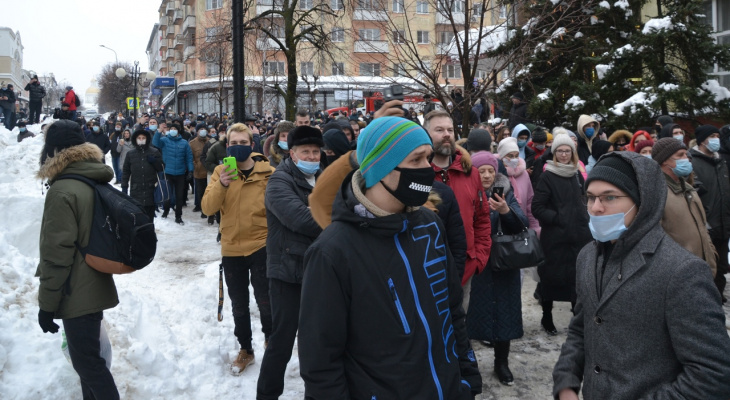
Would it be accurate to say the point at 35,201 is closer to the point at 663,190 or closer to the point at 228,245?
the point at 228,245

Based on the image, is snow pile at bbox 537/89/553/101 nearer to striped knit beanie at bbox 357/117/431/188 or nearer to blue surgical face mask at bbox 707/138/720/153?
blue surgical face mask at bbox 707/138/720/153

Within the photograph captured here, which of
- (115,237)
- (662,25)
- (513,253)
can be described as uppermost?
(662,25)

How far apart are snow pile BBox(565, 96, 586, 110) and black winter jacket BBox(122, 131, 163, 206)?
8876 mm

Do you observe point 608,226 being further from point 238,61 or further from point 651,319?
point 238,61

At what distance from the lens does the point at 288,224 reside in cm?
456

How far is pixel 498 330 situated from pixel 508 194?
1.29 metres

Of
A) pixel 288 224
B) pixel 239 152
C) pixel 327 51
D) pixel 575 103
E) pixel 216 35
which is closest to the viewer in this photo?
pixel 288 224

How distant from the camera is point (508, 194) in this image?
5859 millimetres

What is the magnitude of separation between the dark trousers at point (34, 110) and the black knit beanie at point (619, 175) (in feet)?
94.8

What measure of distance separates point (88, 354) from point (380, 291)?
2758 millimetres

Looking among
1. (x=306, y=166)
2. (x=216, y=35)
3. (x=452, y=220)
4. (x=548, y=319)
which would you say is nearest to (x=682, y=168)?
(x=548, y=319)

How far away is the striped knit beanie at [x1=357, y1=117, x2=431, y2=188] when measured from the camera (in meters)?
2.54

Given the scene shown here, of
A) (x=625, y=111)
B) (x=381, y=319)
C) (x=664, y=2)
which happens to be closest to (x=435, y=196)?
(x=381, y=319)

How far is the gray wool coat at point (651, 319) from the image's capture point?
7.53 ft
